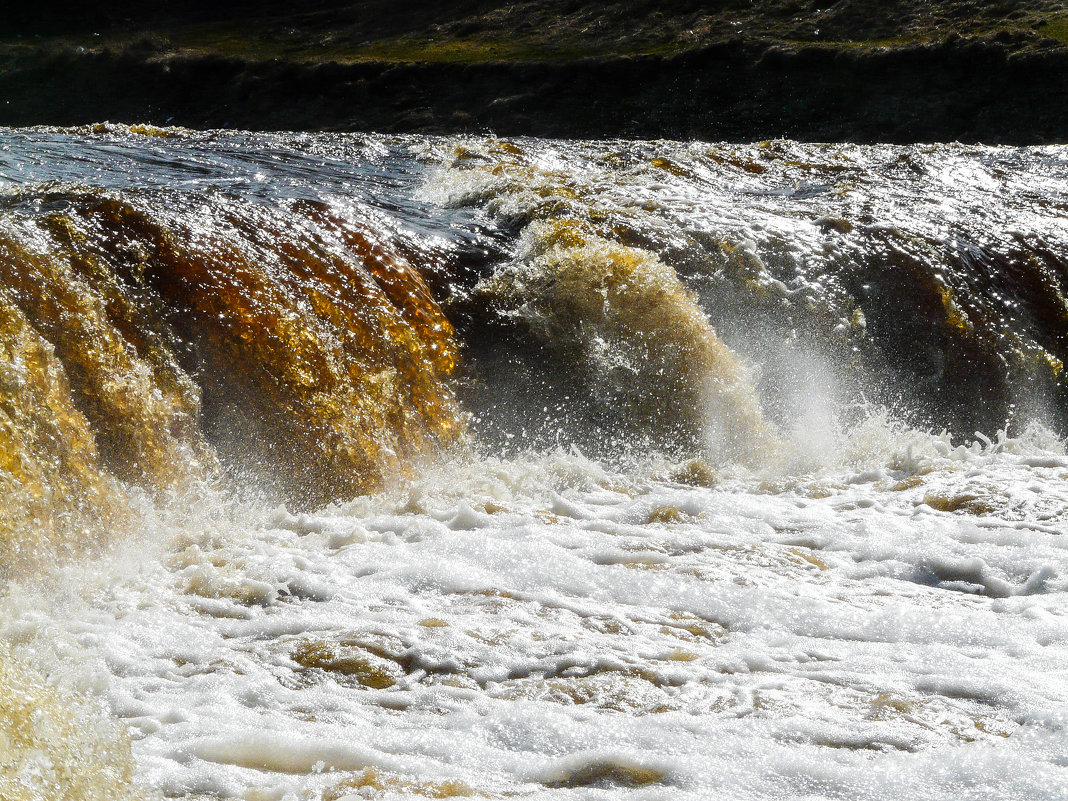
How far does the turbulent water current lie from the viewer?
3383 millimetres

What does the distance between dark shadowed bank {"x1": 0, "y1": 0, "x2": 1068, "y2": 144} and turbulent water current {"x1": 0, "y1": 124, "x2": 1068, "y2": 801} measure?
49.4ft

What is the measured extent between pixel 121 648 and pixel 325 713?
2.93 feet

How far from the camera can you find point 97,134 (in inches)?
448

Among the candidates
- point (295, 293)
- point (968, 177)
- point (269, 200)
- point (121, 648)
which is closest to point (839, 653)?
point (121, 648)

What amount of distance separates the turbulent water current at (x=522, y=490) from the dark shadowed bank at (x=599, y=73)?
1507 centimetres

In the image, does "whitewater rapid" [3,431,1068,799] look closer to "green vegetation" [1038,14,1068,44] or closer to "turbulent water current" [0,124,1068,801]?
"turbulent water current" [0,124,1068,801]

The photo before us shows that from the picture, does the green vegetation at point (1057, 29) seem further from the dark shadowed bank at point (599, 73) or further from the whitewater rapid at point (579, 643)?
the whitewater rapid at point (579, 643)

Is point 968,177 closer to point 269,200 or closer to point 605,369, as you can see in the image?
point 605,369

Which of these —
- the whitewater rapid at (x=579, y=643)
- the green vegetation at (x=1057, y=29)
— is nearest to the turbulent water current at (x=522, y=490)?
the whitewater rapid at (x=579, y=643)

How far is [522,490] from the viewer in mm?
5914

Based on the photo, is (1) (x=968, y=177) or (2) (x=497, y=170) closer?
(2) (x=497, y=170)

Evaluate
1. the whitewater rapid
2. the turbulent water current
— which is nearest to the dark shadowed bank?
the turbulent water current

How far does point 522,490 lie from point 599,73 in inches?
912

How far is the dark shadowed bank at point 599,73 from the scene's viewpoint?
914 inches
